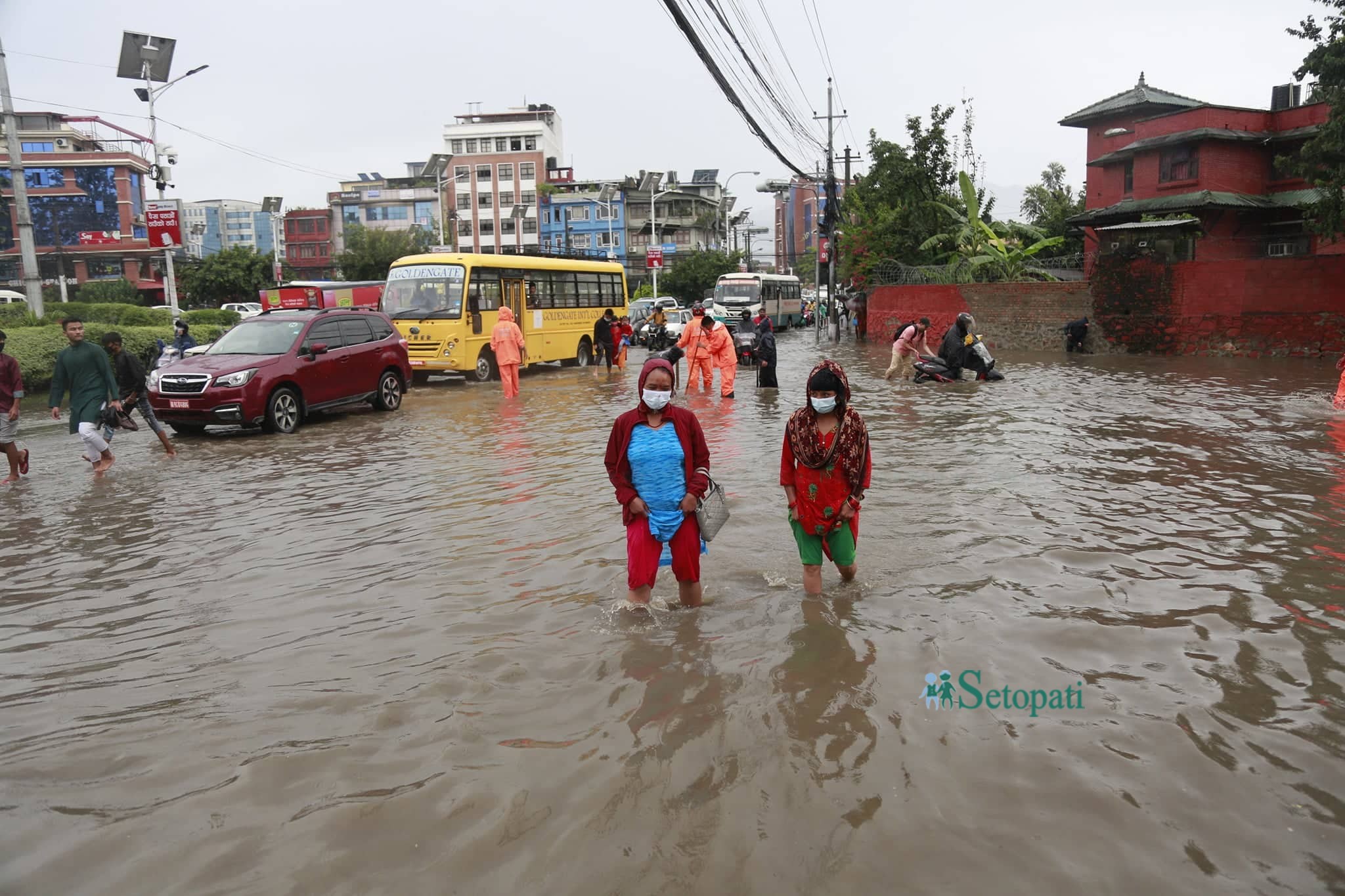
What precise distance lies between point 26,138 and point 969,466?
8958cm

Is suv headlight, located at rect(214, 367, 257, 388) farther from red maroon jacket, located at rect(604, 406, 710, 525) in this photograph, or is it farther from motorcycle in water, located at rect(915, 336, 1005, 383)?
motorcycle in water, located at rect(915, 336, 1005, 383)

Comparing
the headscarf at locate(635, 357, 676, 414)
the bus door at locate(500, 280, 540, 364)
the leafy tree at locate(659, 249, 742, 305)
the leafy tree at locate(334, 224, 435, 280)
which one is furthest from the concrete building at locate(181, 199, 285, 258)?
the headscarf at locate(635, 357, 676, 414)

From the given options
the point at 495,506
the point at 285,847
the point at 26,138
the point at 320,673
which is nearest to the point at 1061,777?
the point at 285,847

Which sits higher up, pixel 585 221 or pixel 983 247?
pixel 585 221

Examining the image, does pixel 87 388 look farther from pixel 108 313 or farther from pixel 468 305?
pixel 108 313

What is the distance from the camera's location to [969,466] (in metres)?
10.2

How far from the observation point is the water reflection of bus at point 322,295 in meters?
35.1

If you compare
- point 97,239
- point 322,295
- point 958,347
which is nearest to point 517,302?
point 958,347

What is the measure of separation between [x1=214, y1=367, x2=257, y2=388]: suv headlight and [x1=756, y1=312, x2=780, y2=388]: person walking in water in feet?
28.5

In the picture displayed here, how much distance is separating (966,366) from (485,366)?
10.2 m

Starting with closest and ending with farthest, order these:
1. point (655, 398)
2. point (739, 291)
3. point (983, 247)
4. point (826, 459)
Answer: point (655, 398), point (826, 459), point (983, 247), point (739, 291)

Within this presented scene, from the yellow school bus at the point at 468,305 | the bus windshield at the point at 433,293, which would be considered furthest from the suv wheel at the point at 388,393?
the bus windshield at the point at 433,293

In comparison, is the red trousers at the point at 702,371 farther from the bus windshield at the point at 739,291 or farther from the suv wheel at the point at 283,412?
the bus windshield at the point at 739,291

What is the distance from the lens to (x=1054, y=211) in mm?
48281
